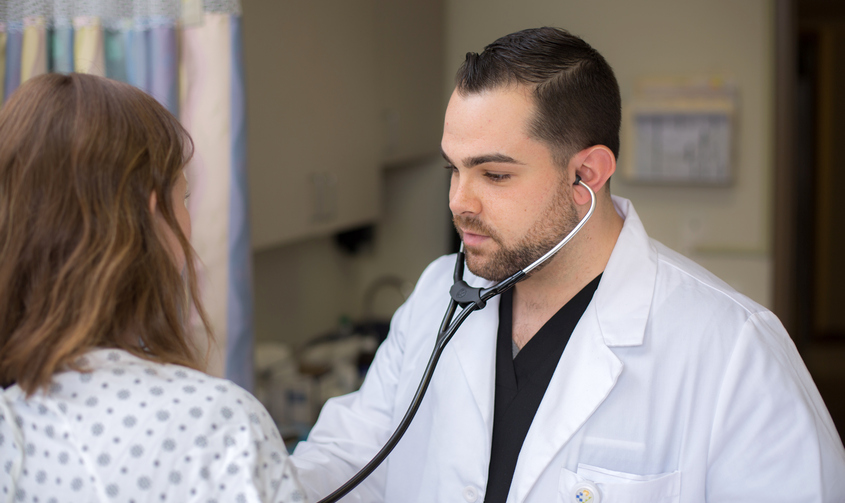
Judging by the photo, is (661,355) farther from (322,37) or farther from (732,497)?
(322,37)

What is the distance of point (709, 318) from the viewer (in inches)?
37.9

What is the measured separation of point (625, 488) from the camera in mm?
907

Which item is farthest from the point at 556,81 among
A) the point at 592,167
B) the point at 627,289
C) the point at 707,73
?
the point at 707,73

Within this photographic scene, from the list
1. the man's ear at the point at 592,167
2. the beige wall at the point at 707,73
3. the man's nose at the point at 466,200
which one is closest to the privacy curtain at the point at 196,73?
the man's nose at the point at 466,200

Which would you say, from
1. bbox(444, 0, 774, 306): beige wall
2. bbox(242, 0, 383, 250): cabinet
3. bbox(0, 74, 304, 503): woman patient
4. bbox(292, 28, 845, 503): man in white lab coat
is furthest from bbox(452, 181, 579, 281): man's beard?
bbox(444, 0, 774, 306): beige wall

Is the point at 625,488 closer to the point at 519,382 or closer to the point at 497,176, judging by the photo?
the point at 519,382

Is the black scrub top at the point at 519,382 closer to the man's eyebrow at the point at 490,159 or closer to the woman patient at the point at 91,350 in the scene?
the man's eyebrow at the point at 490,159

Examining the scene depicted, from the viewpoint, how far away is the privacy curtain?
1.22 metres

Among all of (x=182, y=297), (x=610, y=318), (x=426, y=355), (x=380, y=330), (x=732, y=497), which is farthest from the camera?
(x=380, y=330)

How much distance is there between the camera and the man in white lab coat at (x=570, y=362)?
896mm

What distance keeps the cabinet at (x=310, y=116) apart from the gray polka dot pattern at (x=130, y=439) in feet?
3.65

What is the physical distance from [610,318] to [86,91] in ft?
2.42

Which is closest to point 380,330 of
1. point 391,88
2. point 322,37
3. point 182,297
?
point 391,88

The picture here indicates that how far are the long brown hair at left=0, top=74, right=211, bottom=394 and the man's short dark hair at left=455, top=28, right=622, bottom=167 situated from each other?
0.55 metres
